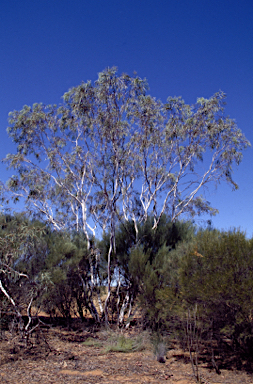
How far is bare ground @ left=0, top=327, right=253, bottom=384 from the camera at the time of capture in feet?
16.5

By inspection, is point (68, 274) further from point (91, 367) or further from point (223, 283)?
point (223, 283)

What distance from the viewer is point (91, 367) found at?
5707 millimetres

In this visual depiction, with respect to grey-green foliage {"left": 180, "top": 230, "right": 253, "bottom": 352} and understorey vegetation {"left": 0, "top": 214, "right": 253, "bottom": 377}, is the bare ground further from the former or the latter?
grey-green foliage {"left": 180, "top": 230, "right": 253, "bottom": 352}

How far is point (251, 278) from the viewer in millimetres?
5336

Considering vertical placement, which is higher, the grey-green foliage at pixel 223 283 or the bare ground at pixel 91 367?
the grey-green foliage at pixel 223 283

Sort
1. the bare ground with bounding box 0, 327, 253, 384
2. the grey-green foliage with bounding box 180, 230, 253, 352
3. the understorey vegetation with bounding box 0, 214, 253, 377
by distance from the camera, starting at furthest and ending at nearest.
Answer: the understorey vegetation with bounding box 0, 214, 253, 377 → the grey-green foliage with bounding box 180, 230, 253, 352 → the bare ground with bounding box 0, 327, 253, 384

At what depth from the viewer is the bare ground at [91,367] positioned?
502 centimetres

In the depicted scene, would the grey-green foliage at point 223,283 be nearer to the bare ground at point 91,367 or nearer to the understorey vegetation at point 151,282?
the understorey vegetation at point 151,282

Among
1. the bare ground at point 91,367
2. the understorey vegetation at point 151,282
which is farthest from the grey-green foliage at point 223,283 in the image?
the bare ground at point 91,367

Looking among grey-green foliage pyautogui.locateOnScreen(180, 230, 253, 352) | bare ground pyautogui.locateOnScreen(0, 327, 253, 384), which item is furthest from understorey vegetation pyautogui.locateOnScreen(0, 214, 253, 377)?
bare ground pyautogui.locateOnScreen(0, 327, 253, 384)

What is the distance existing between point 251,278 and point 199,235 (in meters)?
1.58

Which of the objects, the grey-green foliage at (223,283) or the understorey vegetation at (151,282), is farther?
the understorey vegetation at (151,282)

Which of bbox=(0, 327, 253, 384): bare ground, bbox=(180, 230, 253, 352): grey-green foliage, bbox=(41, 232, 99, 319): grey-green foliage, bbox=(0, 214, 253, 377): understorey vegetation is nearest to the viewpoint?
bbox=(0, 327, 253, 384): bare ground

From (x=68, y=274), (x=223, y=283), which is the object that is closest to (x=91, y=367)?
(x=223, y=283)
